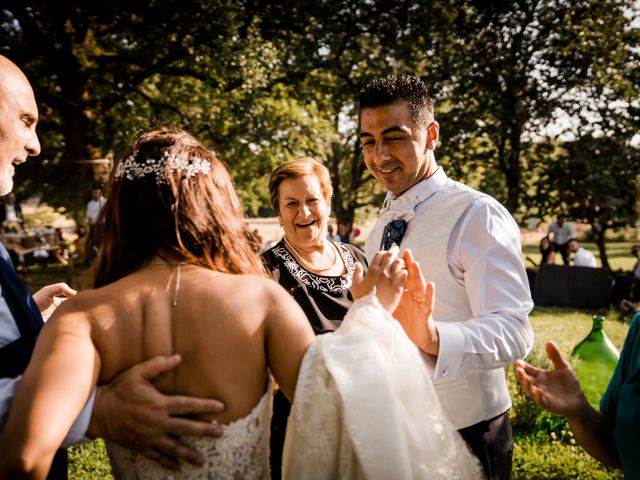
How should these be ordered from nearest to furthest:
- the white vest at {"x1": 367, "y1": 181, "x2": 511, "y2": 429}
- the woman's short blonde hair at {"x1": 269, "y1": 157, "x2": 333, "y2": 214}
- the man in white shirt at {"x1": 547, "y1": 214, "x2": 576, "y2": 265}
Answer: the white vest at {"x1": 367, "y1": 181, "x2": 511, "y2": 429} < the woman's short blonde hair at {"x1": 269, "y1": 157, "x2": 333, "y2": 214} < the man in white shirt at {"x1": 547, "y1": 214, "x2": 576, "y2": 265}

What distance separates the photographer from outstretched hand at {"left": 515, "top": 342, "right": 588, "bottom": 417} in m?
1.85

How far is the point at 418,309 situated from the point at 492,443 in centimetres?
90

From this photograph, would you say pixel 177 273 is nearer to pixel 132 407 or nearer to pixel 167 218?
pixel 167 218

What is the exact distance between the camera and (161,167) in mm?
1625

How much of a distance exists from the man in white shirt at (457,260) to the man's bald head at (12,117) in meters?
1.61

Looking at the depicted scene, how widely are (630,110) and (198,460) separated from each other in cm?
1483

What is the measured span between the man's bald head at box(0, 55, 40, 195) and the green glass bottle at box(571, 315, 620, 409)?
14.6ft

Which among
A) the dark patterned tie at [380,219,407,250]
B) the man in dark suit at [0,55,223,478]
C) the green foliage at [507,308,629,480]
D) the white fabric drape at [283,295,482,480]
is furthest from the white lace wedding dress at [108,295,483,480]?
the green foliage at [507,308,629,480]

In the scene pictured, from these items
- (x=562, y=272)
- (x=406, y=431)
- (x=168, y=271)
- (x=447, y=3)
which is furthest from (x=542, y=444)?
(x=447, y=3)

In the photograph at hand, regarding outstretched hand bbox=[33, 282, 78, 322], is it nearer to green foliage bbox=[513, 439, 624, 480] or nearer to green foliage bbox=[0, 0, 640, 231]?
green foliage bbox=[513, 439, 624, 480]

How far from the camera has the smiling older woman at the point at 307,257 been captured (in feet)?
10.0

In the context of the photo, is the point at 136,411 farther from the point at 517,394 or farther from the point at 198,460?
the point at 517,394

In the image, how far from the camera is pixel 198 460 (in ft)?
5.26

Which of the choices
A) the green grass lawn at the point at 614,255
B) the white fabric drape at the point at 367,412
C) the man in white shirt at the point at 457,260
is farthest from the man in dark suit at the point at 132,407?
the green grass lawn at the point at 614,255
